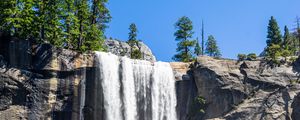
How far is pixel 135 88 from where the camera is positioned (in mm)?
60000

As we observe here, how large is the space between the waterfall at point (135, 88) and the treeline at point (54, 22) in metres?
4.67

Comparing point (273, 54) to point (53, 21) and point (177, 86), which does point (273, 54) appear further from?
point (53, 21)

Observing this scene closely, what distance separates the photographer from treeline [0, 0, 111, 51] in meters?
54.1

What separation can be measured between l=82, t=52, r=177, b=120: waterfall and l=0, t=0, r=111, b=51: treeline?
4.67m

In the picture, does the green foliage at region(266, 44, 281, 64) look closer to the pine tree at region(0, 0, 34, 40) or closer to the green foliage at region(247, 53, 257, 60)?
the green foliage at region(247, 53, 257, 60)

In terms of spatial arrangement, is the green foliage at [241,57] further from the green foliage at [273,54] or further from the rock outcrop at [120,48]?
the rock outcrop at [120,48]

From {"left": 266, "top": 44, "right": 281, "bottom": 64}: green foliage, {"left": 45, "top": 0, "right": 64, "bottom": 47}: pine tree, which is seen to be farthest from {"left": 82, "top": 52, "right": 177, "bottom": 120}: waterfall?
{"left": 266, "top": 44, "right": 281, "bottom": 64}: green foliage

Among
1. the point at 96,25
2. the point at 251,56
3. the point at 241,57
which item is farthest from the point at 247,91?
the point at 96,25

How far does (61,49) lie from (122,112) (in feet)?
35.0

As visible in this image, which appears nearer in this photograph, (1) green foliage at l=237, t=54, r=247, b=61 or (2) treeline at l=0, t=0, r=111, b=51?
(2) treeline at l=0, t=0, r=111, b=51

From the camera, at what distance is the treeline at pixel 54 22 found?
2130 inches

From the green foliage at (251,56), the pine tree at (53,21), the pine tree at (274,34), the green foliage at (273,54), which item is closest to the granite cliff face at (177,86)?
the green foliage at (273,54)

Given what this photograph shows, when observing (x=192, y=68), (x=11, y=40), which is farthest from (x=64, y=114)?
(x=192, y=68)

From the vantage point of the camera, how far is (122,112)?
57812mm
